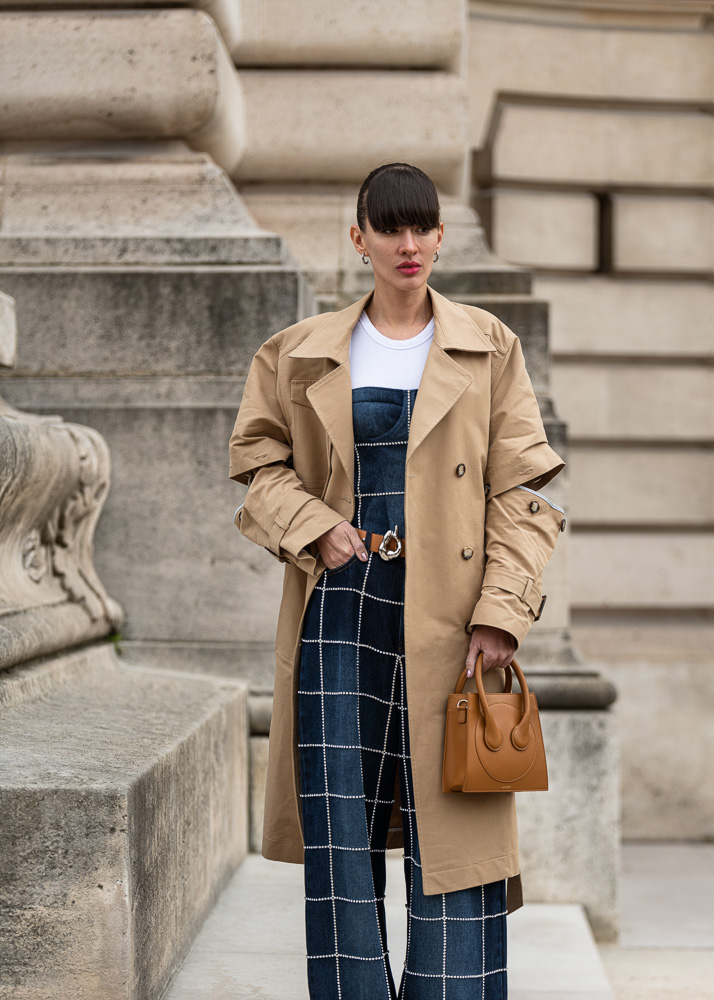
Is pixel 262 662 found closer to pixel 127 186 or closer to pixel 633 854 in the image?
pixel 127 186

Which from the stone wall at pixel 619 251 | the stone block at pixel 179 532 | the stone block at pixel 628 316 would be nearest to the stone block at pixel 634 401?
the stone wall at pixel 619 251

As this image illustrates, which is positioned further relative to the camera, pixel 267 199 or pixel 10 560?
pixel 267 199

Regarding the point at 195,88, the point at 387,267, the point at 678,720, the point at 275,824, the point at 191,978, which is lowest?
the point at 678,720

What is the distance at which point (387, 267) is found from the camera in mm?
2258

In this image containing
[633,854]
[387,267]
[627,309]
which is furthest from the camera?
[627,309]

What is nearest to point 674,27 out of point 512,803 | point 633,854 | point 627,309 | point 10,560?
point 627,309

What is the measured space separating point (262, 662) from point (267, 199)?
2328mm

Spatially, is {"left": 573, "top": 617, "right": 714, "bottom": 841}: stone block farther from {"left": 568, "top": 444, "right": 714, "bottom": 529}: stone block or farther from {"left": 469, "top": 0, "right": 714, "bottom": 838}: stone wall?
{"left": 568, "top": 444, "right": 714, "bottom": 529}: stone block

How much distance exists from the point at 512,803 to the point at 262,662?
1846 millimetres

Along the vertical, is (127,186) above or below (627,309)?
above

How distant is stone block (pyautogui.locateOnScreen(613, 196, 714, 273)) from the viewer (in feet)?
23.4

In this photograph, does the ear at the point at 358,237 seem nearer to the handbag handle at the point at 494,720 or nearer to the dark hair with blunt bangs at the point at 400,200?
the dark hair with blunt bangs at the point at 400,200

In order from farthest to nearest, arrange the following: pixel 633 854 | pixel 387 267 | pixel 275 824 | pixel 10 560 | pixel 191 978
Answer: pixel 633 854 → pixel 10 560 → pixel 191 978 → pixel 275 824 → pixel 387 267

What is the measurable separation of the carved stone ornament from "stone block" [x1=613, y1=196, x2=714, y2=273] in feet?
14.0
